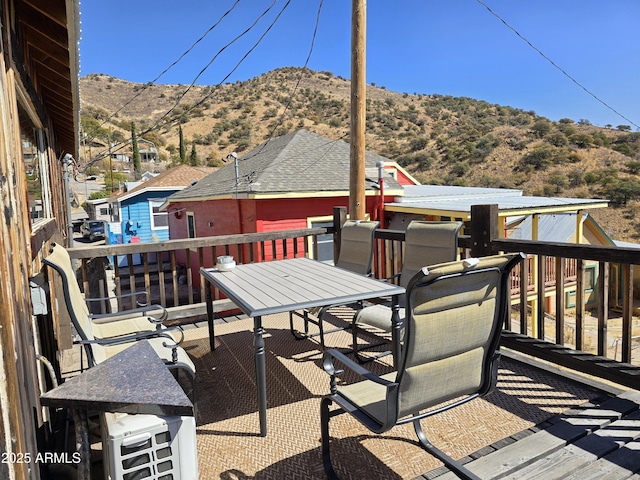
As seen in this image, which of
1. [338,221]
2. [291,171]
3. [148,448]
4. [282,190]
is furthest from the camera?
[291,171]

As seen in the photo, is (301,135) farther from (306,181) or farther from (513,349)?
(513,349)

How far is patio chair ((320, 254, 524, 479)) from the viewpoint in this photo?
168 cm

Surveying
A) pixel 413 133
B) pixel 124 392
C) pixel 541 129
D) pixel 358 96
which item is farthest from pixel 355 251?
pixel 413 133

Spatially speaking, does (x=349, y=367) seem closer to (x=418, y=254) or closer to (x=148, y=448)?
(x=148, y=448)

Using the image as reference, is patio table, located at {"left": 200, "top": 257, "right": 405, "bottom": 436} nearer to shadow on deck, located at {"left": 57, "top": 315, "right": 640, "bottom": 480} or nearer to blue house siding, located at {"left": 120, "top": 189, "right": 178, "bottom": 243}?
shadow on deck, located at {"left": 57, "top": 315, "right": 640, "bottom": 480}

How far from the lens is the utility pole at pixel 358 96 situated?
4914 millimetres

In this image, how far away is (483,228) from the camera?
11.2ft

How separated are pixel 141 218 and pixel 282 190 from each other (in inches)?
528

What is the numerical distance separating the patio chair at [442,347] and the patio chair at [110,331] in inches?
42.1

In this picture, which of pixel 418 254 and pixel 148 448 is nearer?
pixel 148 448

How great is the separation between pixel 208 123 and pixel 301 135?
125ft

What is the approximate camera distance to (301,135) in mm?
14086

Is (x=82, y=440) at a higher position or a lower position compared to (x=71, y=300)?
lower

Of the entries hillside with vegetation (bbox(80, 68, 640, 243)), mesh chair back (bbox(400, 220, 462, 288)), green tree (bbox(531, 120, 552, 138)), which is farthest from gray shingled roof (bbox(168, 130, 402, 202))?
green tree (bbox(531, 120, 552, 138))
